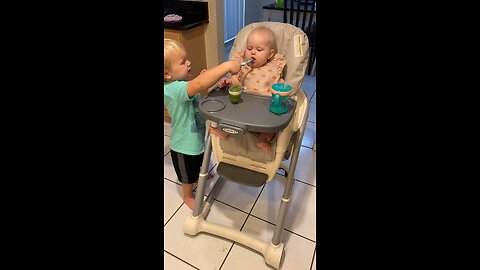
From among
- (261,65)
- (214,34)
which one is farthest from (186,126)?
(214,34)

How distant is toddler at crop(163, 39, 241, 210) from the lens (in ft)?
3.34

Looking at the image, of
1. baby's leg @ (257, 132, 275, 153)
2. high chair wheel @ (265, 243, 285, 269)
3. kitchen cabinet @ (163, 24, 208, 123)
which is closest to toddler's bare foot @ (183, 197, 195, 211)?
high chair wheel @ (265, 243, 285, 269)

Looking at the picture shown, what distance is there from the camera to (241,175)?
1.11 m

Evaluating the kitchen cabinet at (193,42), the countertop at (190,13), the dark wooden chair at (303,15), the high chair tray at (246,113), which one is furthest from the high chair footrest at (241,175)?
the dark wooden chair at (303,15)

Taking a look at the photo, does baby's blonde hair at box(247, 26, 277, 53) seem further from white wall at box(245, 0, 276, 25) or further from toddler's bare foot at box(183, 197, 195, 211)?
white wall at box(245, 0, 276, 25)

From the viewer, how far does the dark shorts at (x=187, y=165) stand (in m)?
1.30

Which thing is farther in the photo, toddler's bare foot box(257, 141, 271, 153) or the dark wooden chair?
the dark wooden chair

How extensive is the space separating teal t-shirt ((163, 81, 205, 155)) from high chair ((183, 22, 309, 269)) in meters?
0.11

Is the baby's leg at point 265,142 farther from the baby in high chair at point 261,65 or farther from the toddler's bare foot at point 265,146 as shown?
the baby in high chair at point 261,65

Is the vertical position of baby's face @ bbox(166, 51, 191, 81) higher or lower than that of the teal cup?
higher

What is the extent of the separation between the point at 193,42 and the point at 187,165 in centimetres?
111

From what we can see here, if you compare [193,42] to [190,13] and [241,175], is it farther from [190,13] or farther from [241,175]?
[241,175]
